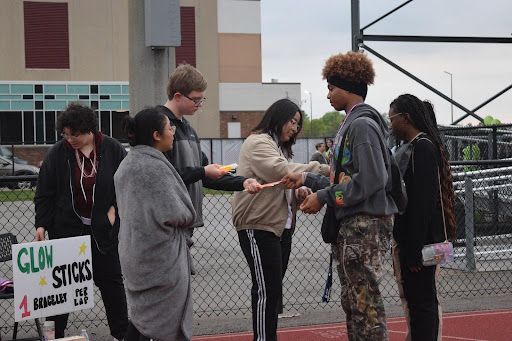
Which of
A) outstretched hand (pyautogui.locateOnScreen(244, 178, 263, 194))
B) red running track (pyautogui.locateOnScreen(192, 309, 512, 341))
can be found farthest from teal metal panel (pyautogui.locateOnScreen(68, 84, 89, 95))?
outstretched hand (pyautogui.locateOnScreen(244, 178, 263, 194))

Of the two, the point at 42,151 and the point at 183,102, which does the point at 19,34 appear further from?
the point at 183,102

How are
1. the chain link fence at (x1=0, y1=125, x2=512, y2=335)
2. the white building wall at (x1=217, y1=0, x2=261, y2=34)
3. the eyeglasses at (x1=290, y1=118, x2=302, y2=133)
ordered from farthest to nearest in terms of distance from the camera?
the white building wall at (x1=217, y1=0, x2=261, y2=34)
the chain link fence at (x1=0, y1=125, x2=512, y2=335)
the eyeglasses at (x1=290, y1=118, x2=302, y2=133)

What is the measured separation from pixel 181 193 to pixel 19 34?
42309mm

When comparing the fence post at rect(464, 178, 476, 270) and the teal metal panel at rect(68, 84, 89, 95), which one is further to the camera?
the teal metal panel at rect(68, 84, 89, 95)

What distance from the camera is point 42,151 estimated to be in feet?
140

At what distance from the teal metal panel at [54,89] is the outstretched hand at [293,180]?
136 ft

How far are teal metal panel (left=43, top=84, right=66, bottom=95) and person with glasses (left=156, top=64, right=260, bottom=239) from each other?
41.2 metres

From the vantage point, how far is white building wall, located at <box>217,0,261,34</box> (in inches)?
1941

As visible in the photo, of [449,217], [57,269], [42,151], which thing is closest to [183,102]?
[57,269]

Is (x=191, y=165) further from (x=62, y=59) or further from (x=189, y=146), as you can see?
(x=62, y=59)

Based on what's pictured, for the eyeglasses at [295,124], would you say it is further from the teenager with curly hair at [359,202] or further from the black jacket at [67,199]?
the black jacket at [67,199]

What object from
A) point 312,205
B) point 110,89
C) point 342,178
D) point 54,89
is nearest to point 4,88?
point 54,89

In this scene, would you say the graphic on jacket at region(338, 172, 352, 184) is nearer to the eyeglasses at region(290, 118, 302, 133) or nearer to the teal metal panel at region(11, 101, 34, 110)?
the eyeglasses at region(290, 118, 302, 133)

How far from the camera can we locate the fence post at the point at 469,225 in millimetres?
9945
